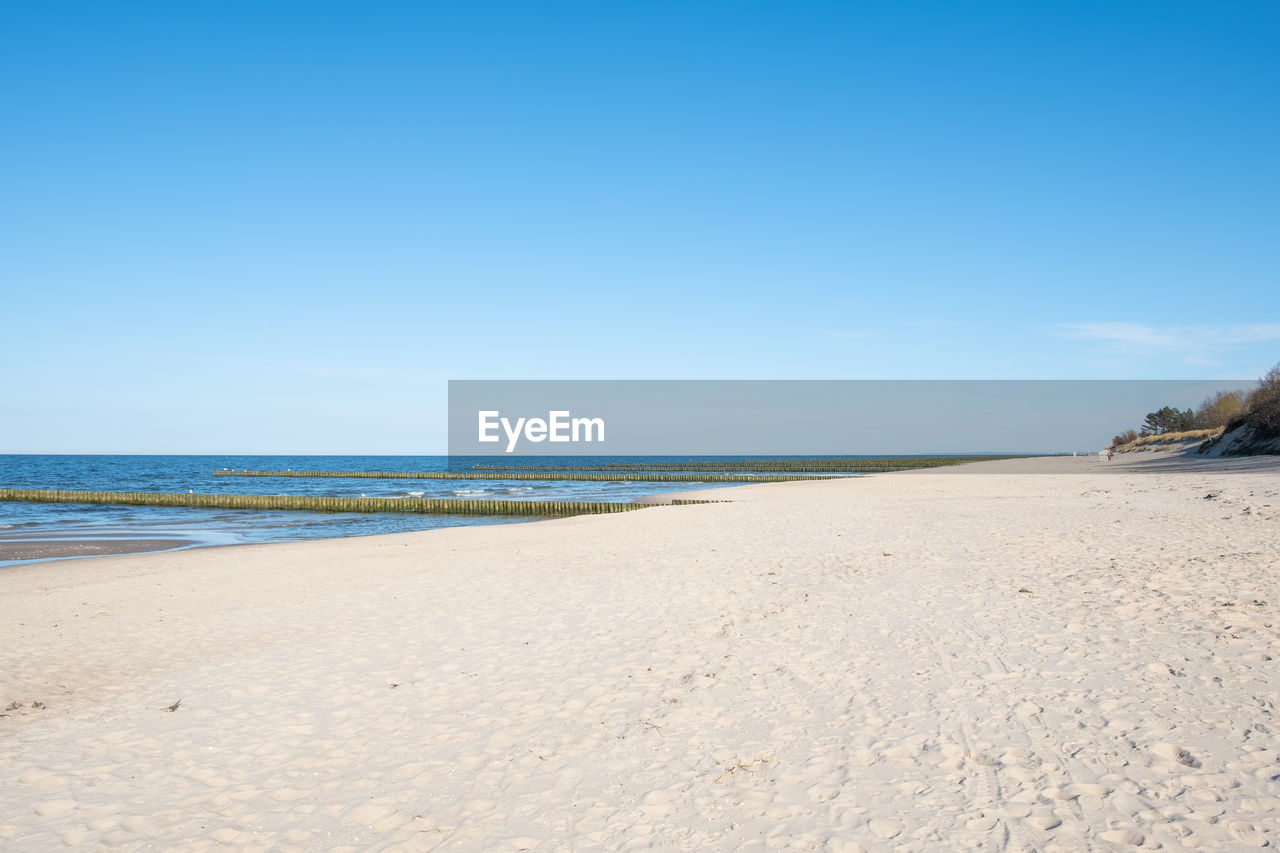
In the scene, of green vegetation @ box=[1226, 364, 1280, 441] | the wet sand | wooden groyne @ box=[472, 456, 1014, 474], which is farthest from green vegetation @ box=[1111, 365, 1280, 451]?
the wet sand

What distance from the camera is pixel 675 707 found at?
626 cm

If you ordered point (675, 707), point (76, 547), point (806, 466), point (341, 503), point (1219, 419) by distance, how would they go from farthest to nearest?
point (806, 466)
point (1219, 419)
point (341, 503)
point (76, 547)
point (675, 707)

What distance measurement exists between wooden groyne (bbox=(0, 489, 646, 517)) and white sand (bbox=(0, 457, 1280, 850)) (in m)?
20.9

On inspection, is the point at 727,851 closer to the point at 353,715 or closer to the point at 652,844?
the point at 652,844

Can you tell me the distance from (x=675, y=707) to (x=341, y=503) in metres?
35.5

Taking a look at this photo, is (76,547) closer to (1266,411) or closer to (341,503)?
(341,503)

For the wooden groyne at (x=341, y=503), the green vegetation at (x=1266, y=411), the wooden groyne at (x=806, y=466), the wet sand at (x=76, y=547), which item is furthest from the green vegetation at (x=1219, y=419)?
the wet sand at (x=76, y=547)

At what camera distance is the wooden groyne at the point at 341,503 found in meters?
33.6

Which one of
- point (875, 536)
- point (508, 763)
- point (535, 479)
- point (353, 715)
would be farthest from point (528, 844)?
point (535, 479)

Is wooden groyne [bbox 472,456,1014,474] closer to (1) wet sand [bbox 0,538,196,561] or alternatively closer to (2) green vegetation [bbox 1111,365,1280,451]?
(2) green vegetation [bbox 1111,365,1280,451]

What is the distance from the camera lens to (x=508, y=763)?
5379 millimetres

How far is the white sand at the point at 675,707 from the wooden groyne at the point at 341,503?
20881 mm

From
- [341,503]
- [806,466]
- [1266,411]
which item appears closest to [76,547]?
[341,503]

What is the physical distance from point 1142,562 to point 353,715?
10483mm
